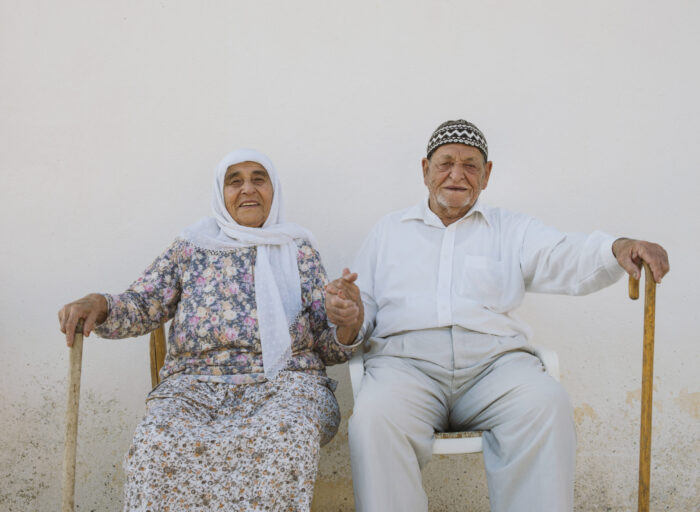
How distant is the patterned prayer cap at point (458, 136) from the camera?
2639 mm

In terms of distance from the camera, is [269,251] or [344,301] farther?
[269,251]

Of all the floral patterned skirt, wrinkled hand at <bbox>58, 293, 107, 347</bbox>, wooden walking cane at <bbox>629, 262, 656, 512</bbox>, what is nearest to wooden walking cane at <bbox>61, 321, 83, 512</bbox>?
wrinkled hand at <bbox>58, 293, 107, 347</bbox>

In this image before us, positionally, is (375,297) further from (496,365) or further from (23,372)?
(23,372)

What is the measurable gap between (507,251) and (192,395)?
1298mm

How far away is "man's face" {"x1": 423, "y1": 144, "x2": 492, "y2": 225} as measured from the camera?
2627 mm

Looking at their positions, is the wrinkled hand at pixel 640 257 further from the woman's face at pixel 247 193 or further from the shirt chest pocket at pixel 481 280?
the woman's face at pixel 247 193

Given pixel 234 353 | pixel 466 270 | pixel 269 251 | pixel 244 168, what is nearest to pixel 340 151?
pixel 244 168

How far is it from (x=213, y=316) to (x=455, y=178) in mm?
1062

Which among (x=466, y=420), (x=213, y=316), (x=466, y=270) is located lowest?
(x=466, y=420)

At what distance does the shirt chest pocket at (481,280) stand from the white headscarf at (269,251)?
62cm

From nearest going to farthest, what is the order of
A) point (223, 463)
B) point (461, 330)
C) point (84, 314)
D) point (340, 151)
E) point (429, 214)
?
1. point (223, 463)
2. point (84, 314)
3. point (461, 330)
4. point (429, 214)
5. point (340, 151)

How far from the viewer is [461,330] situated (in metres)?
2.49

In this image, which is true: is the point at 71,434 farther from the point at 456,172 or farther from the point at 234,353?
the point at 456,172

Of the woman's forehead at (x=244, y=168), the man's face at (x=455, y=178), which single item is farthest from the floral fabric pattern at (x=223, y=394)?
the man's face at (x=455, y=178)
